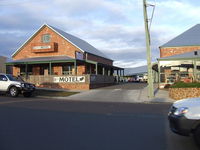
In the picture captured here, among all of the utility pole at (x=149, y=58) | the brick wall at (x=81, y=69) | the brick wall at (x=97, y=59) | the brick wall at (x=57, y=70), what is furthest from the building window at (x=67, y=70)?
the utility pole at (x=149, y=58)

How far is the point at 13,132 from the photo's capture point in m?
8.30

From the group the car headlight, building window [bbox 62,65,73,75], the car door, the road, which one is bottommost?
the road

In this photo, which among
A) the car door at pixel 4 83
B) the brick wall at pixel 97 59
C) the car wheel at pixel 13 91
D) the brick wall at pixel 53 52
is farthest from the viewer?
the brick wall at pixel 97 59

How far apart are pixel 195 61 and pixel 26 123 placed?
22.5m

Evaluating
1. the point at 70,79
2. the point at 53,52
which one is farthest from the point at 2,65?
the point at 70,79

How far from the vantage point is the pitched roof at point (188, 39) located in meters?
39.9

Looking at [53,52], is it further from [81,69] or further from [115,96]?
[115,96]

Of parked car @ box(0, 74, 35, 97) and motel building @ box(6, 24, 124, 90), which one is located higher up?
motel building @ box(6, 24, 124, 90)

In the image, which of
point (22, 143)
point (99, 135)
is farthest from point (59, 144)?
point (99, 135)

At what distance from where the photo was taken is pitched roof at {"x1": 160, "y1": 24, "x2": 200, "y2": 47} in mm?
39875

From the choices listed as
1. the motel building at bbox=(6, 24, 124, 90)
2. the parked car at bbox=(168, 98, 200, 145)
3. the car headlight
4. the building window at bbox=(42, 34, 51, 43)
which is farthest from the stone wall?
the building window at bbox=(42, 34, 51, 43)

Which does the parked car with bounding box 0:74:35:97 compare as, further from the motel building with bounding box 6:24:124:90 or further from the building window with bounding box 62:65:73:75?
the building window with bounding box 62:65:73:75

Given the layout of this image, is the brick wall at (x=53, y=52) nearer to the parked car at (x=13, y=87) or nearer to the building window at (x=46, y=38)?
the building window at (x=46, y=38)

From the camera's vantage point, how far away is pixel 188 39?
41438 mm
